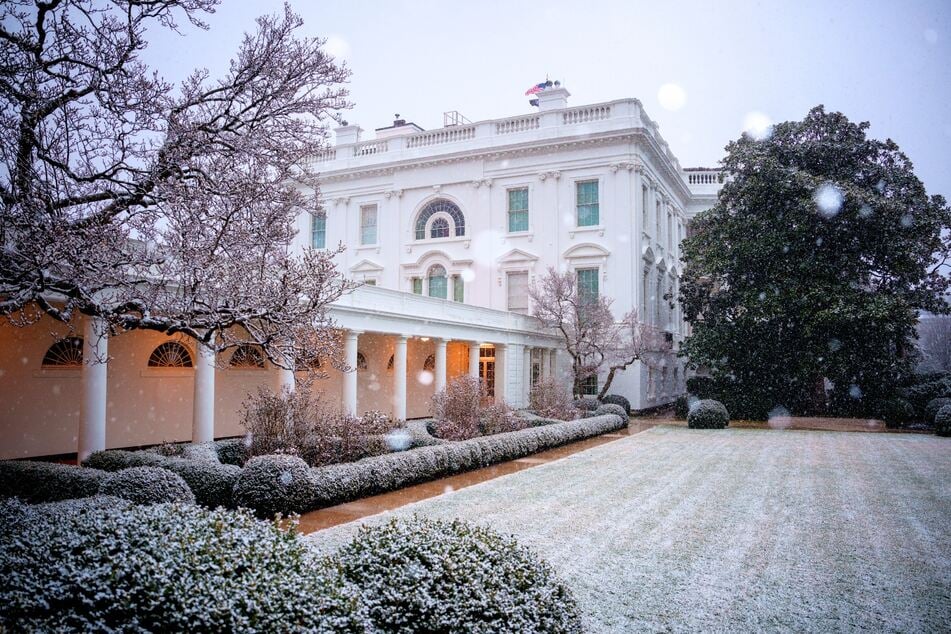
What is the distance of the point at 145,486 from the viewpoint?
8758 mm

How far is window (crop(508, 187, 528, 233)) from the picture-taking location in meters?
34.8

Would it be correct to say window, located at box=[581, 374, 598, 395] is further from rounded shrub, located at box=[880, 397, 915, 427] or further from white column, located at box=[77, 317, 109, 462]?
white column, located at box=[77, 317, 109, 462]

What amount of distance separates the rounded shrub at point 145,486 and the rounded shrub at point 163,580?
164 inches

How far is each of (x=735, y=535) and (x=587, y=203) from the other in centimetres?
2612

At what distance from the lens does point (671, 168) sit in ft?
124

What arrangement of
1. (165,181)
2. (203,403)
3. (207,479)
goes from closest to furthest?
(165,181) < (207,479) < (203,403)

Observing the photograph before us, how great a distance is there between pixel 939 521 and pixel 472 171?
28536 mm

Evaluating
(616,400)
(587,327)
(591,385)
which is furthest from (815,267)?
(591,385)

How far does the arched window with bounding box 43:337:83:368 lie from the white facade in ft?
52.0

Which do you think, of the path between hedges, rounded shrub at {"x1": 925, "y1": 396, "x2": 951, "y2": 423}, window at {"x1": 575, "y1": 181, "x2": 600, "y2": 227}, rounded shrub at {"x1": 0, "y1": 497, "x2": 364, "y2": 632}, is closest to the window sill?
window at {"x1": 575, "y1": 181, "x2": 600, "y2": 227}

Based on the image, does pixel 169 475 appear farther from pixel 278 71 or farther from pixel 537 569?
pixel 537 569

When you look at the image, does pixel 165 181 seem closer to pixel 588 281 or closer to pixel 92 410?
pixel 92 410

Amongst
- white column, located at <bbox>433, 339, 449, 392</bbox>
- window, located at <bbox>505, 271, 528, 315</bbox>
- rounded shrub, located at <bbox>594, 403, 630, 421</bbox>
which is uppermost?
window, located at <bbox>505, 271, 528, 315</bbox>

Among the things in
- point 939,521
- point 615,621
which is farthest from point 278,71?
point 939,521
